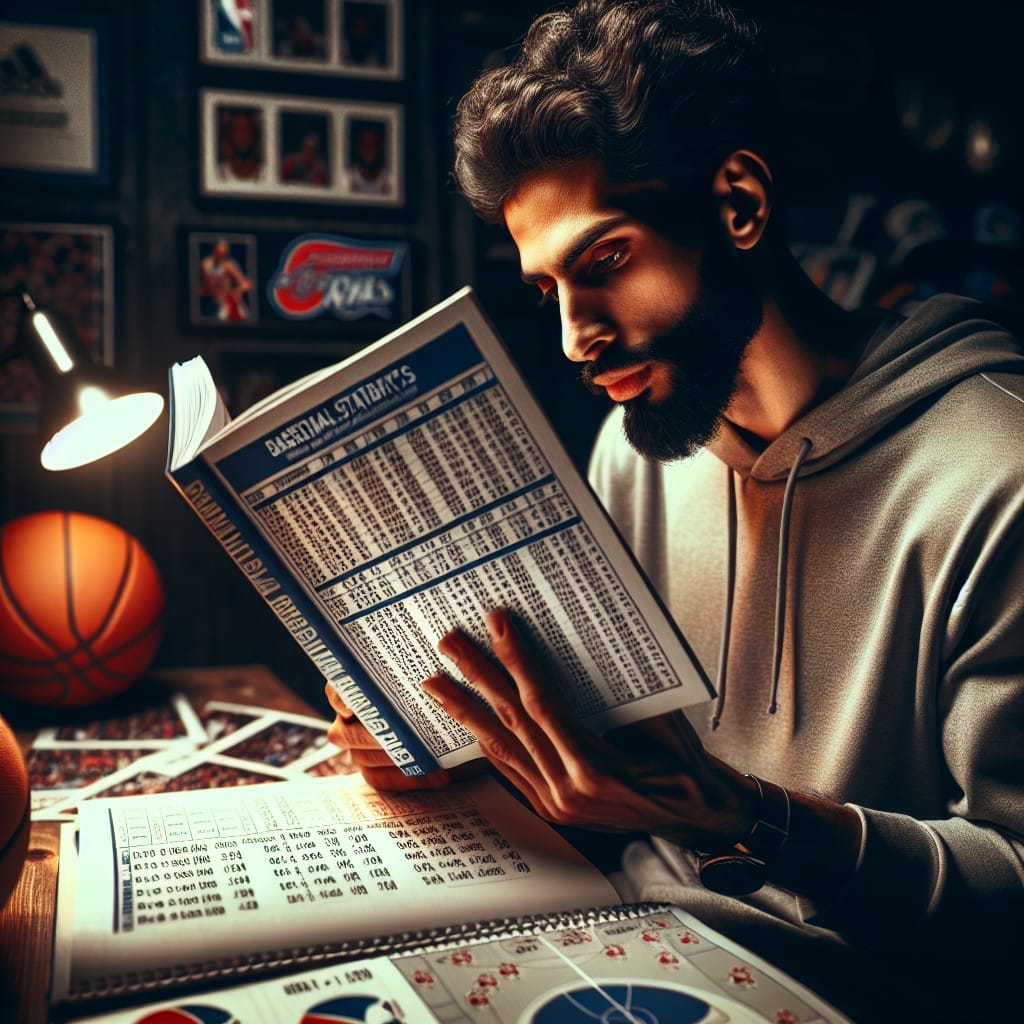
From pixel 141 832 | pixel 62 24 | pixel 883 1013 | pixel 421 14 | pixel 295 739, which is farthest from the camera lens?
pixel 421 14

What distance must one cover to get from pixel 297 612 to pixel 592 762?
0.25 metres

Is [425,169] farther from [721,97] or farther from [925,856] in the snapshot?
[925,856]

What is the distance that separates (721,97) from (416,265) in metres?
1.12

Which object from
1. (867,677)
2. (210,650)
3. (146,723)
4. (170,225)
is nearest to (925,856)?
(867,677)

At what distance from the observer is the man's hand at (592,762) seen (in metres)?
0.69

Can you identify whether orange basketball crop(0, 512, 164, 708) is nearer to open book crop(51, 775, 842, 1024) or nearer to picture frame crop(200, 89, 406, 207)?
open book crop(51, 775, 842, 1024)

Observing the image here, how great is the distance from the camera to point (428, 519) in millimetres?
695

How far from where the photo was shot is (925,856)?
73 cm

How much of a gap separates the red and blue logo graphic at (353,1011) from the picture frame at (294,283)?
1585 millimetres

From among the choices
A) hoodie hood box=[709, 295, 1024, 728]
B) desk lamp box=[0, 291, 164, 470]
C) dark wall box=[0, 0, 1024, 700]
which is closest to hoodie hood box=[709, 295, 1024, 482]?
hoodie hood box=[709, 295, 1024, 728]

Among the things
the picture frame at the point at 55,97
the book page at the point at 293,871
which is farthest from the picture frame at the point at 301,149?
the book page at the point at 293,871

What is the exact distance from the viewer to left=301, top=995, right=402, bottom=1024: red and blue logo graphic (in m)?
0.52

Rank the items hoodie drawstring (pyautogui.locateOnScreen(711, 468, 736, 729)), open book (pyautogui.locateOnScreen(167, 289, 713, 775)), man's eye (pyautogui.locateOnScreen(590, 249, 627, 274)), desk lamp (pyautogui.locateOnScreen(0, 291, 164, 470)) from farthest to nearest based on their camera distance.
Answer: desk lamp (pyautogui.locateOnScreen(0, 291, 164, 470)), hoodie drawstring (pyautogui.locateOnScreen(711, 468, 736, 729)), man's eye (pyautogui.locateOnScreen(590, 249, 627, 274)), open book (pyautogui.locateOnScreen(167, 289, 713, 775))

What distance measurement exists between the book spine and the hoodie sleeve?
1.12 ft
